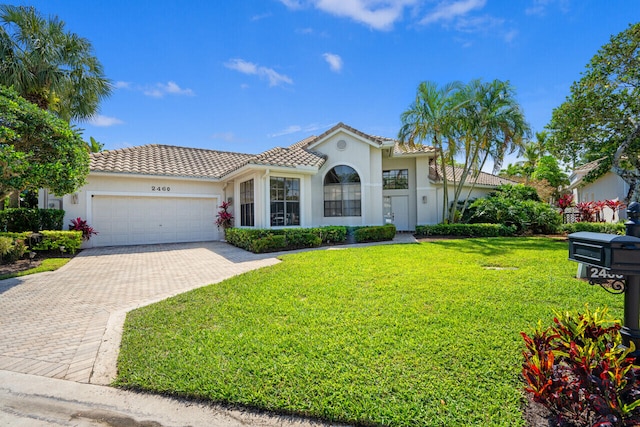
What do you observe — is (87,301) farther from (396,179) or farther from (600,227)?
(600,227)

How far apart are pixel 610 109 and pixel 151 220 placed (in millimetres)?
22319

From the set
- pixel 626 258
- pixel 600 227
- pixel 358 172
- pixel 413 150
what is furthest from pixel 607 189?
pixel 626 258

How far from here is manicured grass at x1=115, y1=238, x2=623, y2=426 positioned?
286 centimetres

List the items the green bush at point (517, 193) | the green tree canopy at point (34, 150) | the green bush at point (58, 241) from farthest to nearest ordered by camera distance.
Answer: the green bush at point (517, 193) → the green bush at point (58, 241) → the green tree canopy at point (34, 150)

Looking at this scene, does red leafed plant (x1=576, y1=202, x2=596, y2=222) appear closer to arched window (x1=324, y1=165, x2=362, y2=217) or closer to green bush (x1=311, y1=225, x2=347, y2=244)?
arched window (x1=324, y1=165, x2=362, y2=217)

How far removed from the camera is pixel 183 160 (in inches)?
706

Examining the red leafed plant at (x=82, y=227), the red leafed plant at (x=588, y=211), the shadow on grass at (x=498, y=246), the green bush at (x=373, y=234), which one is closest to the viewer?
the shadow on grass at (x=498, y=246)

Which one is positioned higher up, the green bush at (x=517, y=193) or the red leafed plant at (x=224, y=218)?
the green bush at (x=517, y=193)

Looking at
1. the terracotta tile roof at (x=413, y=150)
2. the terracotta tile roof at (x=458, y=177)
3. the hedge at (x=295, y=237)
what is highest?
the terracotta tile roof at (x=413, y=150)

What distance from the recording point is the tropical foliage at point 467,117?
643 inches

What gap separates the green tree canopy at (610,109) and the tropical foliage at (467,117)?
2194 mm

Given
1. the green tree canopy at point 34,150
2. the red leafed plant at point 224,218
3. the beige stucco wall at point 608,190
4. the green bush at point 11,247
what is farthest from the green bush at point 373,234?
the green bush at point 11,247

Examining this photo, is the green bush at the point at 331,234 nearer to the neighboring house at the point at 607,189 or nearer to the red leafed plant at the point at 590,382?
the red leafed plant at the point at 590,382

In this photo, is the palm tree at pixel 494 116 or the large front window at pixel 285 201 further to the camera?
the palm tree at pixel 494 116
